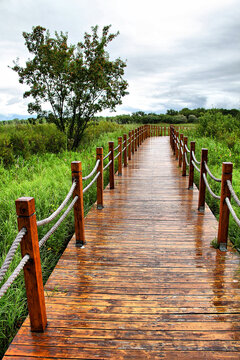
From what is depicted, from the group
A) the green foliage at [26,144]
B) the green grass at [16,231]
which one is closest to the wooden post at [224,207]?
the green grass at [16,231]

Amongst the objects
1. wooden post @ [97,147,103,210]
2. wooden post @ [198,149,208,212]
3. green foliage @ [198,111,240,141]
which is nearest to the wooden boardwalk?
wooden post @ [198,149,208,212]

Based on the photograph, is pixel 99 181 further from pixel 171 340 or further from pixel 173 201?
pixel 171 340

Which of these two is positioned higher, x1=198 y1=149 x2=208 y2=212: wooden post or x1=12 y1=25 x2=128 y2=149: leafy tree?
x1=12 y1=25 x2=128 y2=149: leafy tree

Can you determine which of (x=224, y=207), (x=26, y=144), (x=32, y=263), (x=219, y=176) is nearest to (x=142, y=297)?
(x=32, y=263)

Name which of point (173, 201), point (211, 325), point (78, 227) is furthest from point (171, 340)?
point (173, 201)

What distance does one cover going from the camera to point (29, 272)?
2.34 m

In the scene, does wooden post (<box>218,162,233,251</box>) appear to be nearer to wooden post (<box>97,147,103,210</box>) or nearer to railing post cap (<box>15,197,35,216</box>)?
wooden post (<box>97,147,103,210</box>)

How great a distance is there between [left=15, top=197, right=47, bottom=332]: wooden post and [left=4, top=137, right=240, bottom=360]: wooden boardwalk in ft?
0.47

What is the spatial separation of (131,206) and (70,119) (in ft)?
28.9

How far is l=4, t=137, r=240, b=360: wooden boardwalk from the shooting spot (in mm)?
2252

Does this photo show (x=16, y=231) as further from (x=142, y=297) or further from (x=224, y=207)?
(x=224, y=207)

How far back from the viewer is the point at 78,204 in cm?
389

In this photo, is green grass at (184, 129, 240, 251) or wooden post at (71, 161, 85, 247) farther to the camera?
green grass at (184, 129, 240, 251)

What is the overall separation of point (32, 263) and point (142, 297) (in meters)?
1.15
